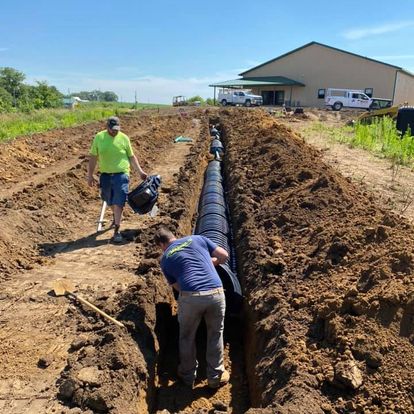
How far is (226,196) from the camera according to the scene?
10.9m

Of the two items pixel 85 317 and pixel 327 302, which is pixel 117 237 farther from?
pixel 327 302

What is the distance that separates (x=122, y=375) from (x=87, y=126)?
69.2ft

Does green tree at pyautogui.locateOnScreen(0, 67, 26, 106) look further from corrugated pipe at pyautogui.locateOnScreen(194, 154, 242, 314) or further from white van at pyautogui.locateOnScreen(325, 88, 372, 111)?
corrugated pipe at pyautogui.locateOnScreen(194, 154, 242, 314)

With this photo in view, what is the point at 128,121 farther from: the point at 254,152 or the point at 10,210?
the point at 10,210

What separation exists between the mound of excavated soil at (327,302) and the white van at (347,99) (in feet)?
120

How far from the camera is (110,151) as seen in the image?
718 cm

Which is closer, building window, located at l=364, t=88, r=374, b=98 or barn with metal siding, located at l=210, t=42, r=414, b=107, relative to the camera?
barn with metal siding, located at l=210, t=42, r=414, b=107

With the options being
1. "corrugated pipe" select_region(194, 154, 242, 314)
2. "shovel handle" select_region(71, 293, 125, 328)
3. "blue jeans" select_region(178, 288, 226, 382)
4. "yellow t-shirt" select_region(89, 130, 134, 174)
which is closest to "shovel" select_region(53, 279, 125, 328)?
"shovel handle" select_region(71, 293, 125, 328)

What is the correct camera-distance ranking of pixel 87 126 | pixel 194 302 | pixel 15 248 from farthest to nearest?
pixel 87 126 → pixel 15 248 → pixel 194 302

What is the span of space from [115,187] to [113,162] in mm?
438

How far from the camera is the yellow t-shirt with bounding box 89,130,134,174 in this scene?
7168 mm

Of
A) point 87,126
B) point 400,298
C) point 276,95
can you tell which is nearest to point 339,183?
point 400,298

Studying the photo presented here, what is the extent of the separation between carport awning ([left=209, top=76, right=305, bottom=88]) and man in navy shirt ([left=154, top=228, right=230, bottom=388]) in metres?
49.6

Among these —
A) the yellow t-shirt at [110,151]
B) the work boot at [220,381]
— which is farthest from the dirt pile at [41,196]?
the work boot at [220,381]
